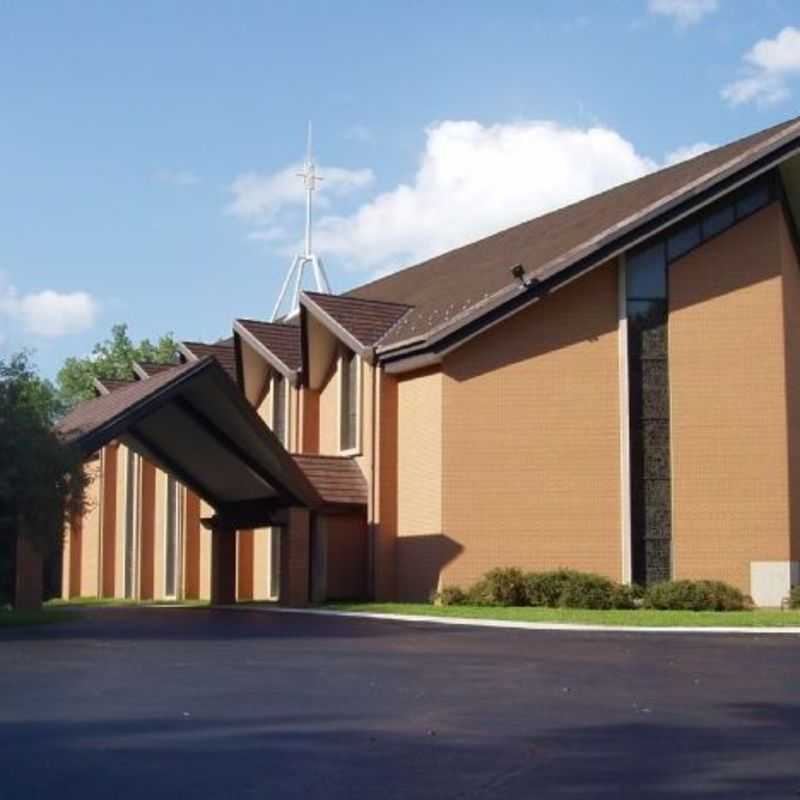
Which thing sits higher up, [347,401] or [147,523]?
[347,401]

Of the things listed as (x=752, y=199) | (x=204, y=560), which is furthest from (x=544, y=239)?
(x=204, y=560)

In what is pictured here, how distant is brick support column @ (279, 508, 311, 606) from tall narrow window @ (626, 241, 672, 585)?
7.36m

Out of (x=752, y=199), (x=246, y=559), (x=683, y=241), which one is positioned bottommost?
(x=246, y=559)

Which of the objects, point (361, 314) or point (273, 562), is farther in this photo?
point (273, 562)

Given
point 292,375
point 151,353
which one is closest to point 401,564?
point 292,375

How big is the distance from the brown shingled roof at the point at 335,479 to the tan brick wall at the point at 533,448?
127 inches

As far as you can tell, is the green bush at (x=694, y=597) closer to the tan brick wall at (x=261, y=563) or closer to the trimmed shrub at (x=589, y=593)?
the trimmed shrub at (x=589, y=593)

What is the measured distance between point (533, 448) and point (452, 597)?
369cm

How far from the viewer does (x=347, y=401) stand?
3519cm

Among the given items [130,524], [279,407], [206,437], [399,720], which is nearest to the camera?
[399,720]

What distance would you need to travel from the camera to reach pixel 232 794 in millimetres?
7668

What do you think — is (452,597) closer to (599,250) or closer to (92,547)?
(599,250)

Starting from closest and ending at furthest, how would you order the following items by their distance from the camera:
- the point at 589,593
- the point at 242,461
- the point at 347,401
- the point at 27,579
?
the point at 27,579, the point at 589,593, the point at 242,461, the point at 347,401

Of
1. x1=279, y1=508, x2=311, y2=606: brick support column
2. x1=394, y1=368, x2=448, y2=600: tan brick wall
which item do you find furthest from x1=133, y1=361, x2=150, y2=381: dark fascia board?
x1=394, y1=368, x2=448, y2=600: tan brick wall
